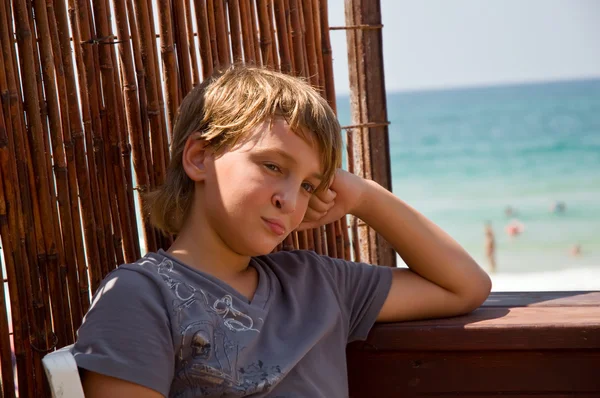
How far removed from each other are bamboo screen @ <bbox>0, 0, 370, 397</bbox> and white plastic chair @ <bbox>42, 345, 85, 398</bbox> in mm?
413

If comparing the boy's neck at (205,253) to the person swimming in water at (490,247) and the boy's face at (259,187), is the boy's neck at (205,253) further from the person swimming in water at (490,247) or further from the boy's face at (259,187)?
the person swimming in water at (490,247)

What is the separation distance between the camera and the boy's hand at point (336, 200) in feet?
6.56

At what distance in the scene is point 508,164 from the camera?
69.4 feet

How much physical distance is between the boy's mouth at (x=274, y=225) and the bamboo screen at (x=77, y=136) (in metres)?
0.44

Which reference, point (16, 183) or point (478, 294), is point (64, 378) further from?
point (478, 294)

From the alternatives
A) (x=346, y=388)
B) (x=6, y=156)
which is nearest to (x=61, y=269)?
(x=6, y=156)

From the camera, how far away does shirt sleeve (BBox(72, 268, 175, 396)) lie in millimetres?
1494

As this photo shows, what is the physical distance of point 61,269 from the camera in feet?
6.30

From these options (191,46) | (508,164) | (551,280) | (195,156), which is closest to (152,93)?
(191,46)

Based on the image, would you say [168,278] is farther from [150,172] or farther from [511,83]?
[511,83]

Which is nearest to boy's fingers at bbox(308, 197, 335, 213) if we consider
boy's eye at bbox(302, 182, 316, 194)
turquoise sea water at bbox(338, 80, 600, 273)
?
boy's eye at bbox(302, 182, 316, 194)

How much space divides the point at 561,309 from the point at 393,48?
28.2 meters

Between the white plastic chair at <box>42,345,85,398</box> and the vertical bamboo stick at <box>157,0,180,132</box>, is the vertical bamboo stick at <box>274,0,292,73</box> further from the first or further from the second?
the white plastic chair at <box>42,345,85,398</box>

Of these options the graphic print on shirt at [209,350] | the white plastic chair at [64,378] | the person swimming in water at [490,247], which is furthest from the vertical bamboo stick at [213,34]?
the person swimming in water at [490,247]
